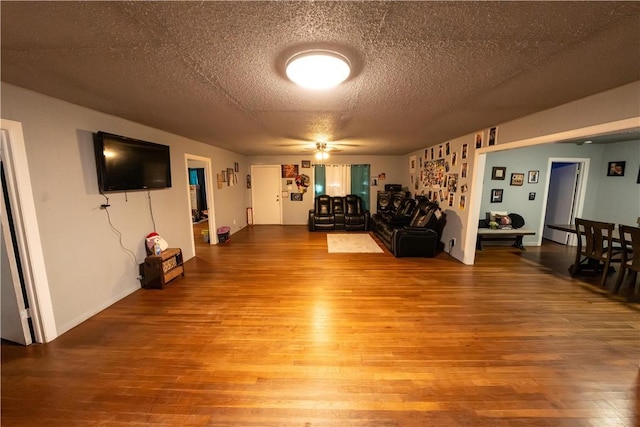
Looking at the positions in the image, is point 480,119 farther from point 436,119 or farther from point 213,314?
point 213,314

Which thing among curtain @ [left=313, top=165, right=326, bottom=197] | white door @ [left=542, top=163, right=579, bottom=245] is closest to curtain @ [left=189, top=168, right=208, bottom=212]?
curtain @ [left=313, top=165, right=326, bottom=197]

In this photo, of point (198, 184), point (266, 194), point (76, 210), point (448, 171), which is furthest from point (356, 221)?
point (198, 184)

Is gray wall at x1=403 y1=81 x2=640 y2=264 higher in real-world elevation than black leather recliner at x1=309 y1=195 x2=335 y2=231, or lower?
higher

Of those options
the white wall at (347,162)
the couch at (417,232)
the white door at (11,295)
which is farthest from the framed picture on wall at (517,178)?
the white door at (11,295)

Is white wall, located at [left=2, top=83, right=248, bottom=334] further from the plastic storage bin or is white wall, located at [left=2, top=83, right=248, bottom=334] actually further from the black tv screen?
the plastic storage bin

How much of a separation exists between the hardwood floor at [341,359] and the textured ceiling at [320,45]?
221 cm

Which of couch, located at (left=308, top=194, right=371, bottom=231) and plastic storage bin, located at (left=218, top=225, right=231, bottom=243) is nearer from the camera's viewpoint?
plastic storage bin, located at (left=218, top=225, right=231, bottom=243)

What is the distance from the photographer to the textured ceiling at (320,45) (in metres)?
1.04

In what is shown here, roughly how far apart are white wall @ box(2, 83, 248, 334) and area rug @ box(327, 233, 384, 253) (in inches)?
130

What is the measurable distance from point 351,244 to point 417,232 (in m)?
1.48

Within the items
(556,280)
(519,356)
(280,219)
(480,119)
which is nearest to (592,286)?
(556,280)

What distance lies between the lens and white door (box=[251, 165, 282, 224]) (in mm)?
7449

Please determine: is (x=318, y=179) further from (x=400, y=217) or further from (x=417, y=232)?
(x=417, y=232)

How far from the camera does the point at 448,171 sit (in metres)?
4.68
